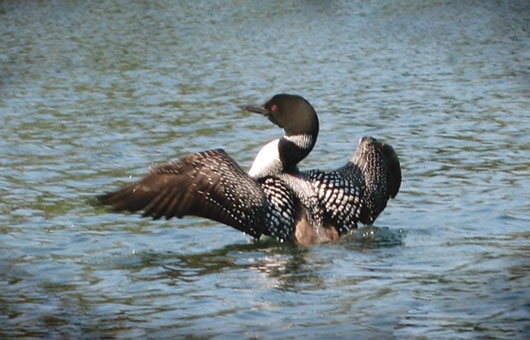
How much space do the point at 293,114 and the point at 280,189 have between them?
0.62m

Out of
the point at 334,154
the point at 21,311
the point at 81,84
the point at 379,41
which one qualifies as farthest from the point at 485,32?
the point at 21,311

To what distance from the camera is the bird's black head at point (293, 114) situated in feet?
29.5

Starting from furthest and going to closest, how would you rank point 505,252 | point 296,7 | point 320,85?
point 296,7, point 320,85, point 505,252

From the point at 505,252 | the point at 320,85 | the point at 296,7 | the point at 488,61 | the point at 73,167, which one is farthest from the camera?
the point at 296,7

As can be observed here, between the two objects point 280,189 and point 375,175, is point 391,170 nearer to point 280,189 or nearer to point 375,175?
point 375,175

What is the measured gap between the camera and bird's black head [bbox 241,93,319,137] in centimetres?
898

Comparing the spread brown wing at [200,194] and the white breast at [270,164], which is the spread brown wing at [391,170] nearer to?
the white breast at [270,164]

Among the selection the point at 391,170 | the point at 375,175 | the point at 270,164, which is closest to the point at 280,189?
the point at 270,164

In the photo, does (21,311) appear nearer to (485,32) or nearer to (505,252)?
(505,252)

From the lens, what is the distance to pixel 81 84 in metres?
18.4

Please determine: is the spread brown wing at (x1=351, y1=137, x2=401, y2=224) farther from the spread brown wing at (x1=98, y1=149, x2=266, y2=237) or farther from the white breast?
the spread brown wing at (x1=98, y1=149, x2=266, y2=237)

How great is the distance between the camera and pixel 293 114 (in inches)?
357

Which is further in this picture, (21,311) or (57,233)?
(57,233)

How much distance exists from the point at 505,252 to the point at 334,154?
4711 millimetres
